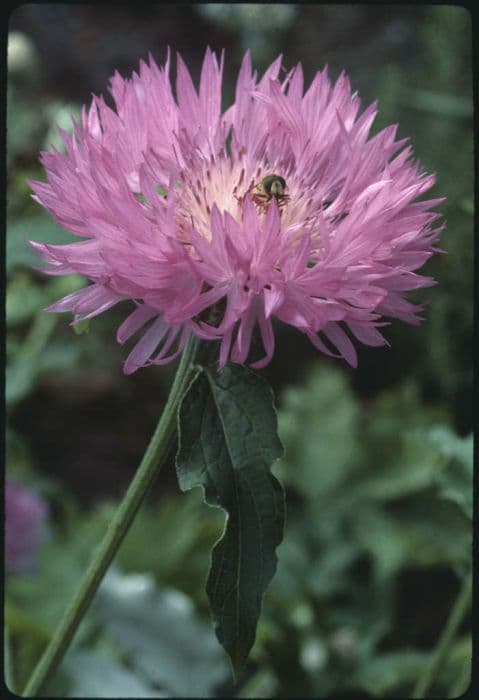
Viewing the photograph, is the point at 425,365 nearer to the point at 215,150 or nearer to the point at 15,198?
the point at 15,198

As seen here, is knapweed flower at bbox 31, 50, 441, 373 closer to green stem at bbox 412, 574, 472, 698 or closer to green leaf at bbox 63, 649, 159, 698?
green stem at bbox 412, 574, 472, 698

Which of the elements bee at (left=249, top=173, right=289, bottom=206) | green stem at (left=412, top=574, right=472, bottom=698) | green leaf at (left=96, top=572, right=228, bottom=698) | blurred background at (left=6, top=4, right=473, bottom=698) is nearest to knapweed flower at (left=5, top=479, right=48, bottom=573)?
blurred background at (left=6, top=4, right=473, bottom=698)

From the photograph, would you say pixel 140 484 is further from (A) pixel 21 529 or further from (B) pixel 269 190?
(A) pixel 21 529

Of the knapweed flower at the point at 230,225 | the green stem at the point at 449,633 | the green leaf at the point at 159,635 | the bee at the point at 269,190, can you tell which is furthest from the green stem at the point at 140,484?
the green leaf at the point at 159,635

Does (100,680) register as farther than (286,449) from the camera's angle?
No

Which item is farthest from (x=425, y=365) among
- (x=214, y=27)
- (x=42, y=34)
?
(x=42, y=34)

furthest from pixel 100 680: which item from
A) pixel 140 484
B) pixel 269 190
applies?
pixel 269 190
